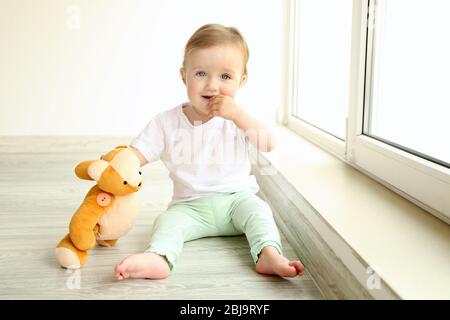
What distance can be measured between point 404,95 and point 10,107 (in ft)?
5.10

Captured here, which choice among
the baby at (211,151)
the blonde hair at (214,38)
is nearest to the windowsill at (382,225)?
the baby at (211,151)

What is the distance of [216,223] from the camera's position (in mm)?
1273

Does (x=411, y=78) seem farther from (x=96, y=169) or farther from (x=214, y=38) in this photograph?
(x=96, y=169)

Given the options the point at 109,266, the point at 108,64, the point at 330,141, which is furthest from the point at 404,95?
the point at 108,64

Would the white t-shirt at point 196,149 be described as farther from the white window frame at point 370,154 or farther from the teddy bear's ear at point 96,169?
the white window frame at point 370,154

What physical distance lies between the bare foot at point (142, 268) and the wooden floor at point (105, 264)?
0.01 metres

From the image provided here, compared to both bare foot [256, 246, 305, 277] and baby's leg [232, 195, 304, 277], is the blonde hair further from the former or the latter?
bare foot [256, 246, 305, 277]

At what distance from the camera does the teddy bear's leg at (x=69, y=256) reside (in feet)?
3.56

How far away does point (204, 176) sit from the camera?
1.32 metres

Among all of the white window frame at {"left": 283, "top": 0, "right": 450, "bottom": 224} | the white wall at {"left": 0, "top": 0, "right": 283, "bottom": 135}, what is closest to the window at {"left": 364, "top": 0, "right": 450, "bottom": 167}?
the white window frame at {"left": 283, "top": 0, "right": 450, "bottom": 224}

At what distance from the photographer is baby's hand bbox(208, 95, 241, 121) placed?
120 cm

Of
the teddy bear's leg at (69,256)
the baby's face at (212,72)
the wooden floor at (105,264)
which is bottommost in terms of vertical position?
the wooden floor at (105,264)

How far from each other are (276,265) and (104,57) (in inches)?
56.2

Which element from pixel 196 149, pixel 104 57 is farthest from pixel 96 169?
pixel 104 57
